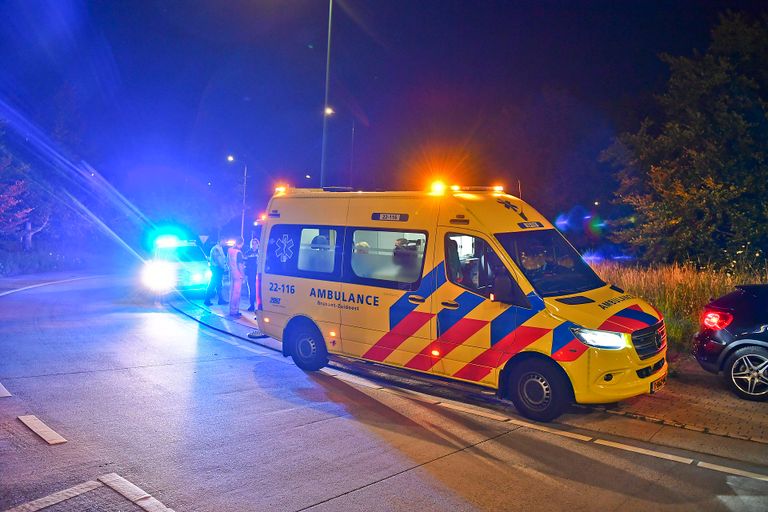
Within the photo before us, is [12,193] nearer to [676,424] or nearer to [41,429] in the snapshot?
[41,429]

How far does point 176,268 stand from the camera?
674 inches

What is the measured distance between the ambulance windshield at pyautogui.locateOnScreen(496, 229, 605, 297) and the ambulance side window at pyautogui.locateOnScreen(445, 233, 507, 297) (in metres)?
0.21

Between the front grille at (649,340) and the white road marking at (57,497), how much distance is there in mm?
5093

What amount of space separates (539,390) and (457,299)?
52.3 inches

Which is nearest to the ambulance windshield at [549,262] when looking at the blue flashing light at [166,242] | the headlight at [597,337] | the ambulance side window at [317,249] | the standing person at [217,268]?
the headlight at [597,337]

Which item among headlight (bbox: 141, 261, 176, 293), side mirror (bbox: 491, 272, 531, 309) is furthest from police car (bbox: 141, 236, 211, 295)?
side mirror (bbox: 491, 272, 531, 309)

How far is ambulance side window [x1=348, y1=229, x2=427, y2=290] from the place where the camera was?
7641mm

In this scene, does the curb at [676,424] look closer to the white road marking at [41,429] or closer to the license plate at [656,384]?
the license plate at [656,384]

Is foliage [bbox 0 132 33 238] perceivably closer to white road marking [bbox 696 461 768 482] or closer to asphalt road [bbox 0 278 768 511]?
asphalt road [bbox 0 278 768 511]

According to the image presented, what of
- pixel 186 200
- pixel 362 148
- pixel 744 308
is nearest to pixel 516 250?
pixel 744 308

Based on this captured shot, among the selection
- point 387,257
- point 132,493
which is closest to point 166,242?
point 387,257

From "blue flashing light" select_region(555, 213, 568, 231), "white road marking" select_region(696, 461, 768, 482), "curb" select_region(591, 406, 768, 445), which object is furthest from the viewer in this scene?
"blue flashing light" select_region(555, 213, 568, 231)

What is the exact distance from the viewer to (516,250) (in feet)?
23.4

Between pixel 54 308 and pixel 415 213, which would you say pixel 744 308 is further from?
pixel 54 308
